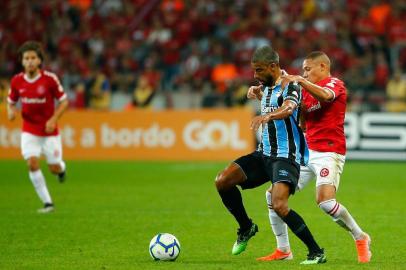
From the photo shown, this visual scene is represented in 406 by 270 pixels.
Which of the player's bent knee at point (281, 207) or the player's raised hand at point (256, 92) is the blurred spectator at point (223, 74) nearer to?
the player's raised hand at point (256, 92)

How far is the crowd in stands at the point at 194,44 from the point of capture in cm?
2541

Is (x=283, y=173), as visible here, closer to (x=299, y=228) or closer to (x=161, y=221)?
(x=299, y=228)

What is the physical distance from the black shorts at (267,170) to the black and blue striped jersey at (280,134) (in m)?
0.07

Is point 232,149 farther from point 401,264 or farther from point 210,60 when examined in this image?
point 401,264

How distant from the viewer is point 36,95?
46.2 ft

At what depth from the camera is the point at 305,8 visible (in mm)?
28609

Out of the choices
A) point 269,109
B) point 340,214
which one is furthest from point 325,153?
point 269,109

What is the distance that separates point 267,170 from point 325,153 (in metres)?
0.68

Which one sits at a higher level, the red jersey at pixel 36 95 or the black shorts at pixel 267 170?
the red jersey at pixel 36 95

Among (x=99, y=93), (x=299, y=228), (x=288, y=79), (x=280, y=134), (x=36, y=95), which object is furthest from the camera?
(x=99, y=93)

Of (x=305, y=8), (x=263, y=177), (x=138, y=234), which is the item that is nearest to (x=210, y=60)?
(x=305, y=8)

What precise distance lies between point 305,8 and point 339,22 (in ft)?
4.49

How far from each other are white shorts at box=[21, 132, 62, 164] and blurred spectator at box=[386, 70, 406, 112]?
12040 millimetres

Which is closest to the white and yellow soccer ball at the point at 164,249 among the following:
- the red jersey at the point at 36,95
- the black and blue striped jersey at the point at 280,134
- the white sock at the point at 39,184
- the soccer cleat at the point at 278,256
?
the soccer cleat at the point at 278,256
